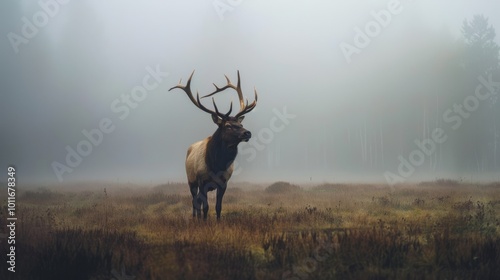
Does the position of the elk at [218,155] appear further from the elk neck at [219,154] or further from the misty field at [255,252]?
the misty field at [255,252]

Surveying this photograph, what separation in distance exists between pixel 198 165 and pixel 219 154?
28.8 inches

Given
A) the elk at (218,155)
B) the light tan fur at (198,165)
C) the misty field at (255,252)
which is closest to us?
the misty field at (255,252)

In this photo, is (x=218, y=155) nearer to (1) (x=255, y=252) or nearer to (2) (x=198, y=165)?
(2) (x=198, y=165)

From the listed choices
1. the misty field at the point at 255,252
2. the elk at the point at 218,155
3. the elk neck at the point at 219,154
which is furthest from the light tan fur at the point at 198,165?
the misty field at the point at 255,252

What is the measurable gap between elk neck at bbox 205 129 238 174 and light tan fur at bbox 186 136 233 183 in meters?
0.17

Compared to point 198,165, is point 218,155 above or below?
above

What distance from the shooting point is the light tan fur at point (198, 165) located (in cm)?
976

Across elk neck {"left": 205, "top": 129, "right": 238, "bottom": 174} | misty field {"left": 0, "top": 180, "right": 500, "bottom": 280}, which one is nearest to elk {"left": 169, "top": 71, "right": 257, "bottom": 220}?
elk neck {"left": 205, "top": 129, "right": 238, "bottom": 174}

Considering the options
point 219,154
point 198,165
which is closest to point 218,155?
point 219,154

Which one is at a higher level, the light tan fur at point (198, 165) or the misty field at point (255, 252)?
the light tan fur at point (198, 165)

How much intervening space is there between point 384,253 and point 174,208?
8146 mm

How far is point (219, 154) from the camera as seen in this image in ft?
31.4

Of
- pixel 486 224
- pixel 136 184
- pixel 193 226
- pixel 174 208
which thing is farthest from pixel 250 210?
pixel 136 184

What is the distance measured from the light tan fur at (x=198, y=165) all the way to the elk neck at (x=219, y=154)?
171mm
